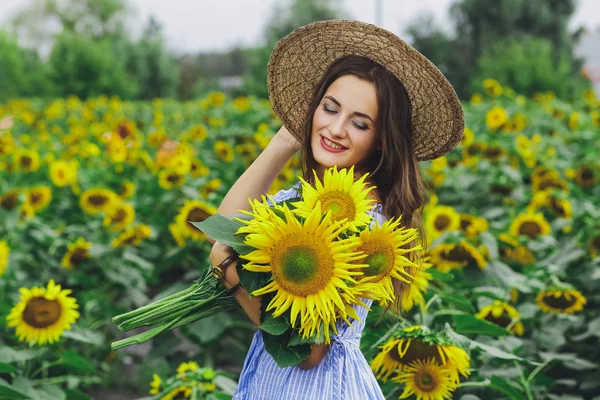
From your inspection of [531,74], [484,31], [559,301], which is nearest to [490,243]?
[559,301]

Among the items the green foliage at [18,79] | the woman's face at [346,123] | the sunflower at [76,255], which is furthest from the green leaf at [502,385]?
the green foliage at [18,79]

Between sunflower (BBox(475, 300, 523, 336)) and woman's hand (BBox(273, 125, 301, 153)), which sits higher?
sunflower (BBox(475, 300, 523, 336))

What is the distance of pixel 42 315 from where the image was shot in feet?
7.27

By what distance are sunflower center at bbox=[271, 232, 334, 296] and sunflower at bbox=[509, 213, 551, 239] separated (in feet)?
6.99

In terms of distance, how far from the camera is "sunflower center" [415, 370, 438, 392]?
179 cm

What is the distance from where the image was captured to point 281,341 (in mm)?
1388

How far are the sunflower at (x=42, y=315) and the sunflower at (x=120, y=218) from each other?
1044 mm

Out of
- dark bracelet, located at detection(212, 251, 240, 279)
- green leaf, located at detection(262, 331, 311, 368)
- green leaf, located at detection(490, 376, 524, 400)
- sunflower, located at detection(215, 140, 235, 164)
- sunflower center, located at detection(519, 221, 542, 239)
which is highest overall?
sunflower, located at detection(215, 140, 235, 164)

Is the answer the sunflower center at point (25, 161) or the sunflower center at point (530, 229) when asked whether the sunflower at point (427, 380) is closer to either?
the sunflower center at point (530, 229)

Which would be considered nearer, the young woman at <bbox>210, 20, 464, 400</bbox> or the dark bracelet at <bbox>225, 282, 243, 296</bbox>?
the dark bracelet at <bbox>225, 282, 243, 296</bbox>

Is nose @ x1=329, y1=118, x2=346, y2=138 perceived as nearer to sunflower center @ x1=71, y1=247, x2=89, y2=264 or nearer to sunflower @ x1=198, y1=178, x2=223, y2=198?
sunflower center @ x1=71, y1=247, x2=89, y2=264

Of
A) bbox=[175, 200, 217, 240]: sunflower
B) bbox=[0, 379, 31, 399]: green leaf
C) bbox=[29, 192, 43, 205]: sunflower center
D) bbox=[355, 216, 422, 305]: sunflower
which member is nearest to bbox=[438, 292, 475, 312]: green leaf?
bbox=[355, 216, 422, 305]: sunflower

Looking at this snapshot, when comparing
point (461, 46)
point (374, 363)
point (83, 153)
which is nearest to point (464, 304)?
point (374, 363)

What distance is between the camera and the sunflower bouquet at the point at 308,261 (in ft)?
4.24
